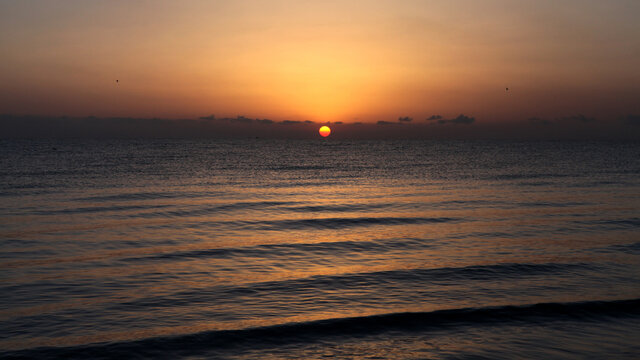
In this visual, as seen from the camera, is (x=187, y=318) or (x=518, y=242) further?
(x=518, y=242)

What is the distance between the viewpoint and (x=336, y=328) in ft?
43.3

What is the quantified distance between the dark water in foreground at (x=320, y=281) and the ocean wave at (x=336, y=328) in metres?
0.05

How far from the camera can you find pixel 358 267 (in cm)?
1934

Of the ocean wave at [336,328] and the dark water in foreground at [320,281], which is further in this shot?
the dark water in foreground at [320,281]

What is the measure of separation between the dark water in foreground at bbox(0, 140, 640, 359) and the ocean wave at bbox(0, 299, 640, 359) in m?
0.05

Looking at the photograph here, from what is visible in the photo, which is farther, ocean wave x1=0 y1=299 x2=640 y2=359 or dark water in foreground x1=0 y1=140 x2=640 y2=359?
dark water in foreground x1=0 y1=140 x2=640 y2=359

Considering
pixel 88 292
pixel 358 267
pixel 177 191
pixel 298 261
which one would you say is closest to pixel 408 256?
pixel 358 267

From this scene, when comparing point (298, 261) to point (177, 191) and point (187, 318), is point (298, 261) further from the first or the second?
point (177, 191)

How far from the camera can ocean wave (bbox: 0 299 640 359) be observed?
11688 millimetres

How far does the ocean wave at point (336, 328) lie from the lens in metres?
11.7

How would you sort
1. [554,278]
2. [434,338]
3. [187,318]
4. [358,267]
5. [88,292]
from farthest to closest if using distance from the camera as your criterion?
[358,267] → [554,278] → [88,292] → [187,318] → [434,338]

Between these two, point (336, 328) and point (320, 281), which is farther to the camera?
point (320, 281)

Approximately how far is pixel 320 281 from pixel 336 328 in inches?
165

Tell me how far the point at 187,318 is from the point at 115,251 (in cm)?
934
